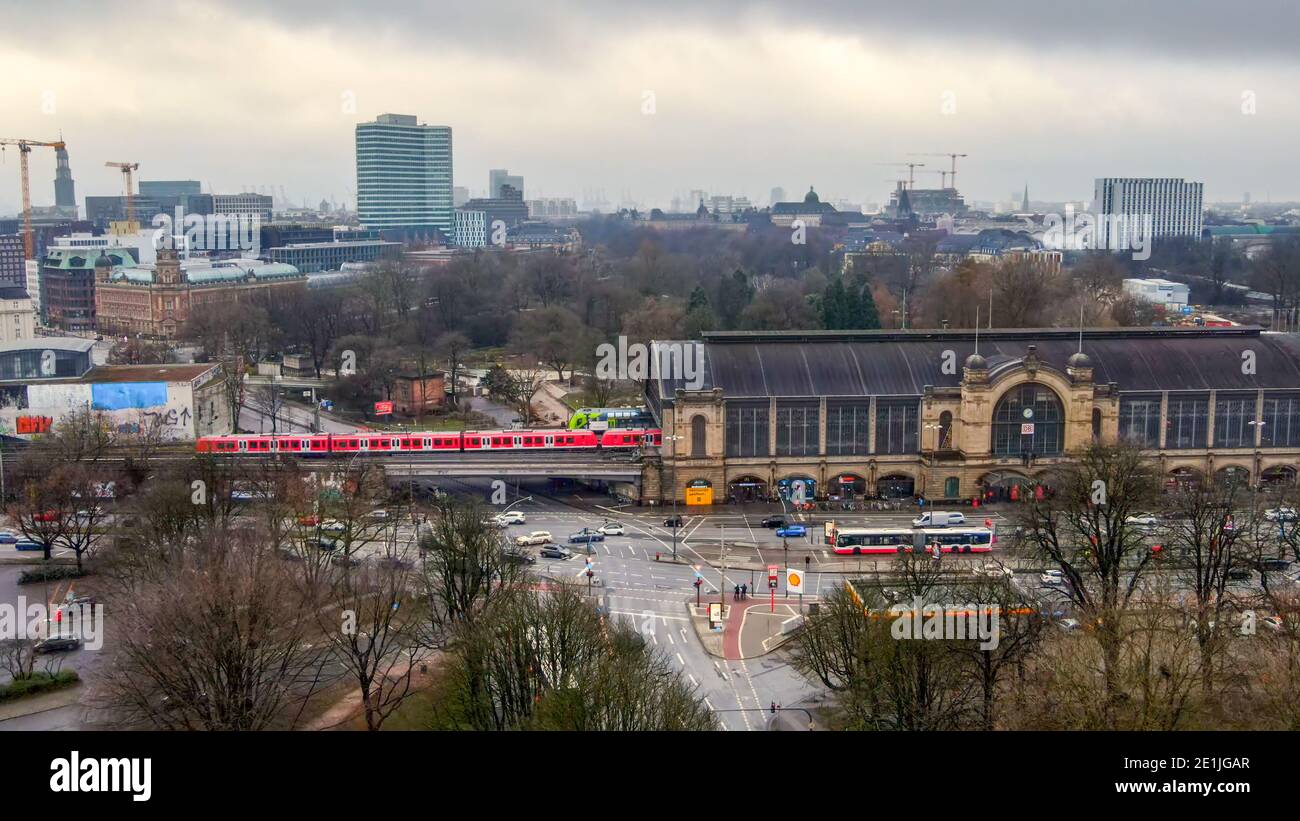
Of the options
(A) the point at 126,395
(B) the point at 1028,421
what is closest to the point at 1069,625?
(B) the point at 1028,421

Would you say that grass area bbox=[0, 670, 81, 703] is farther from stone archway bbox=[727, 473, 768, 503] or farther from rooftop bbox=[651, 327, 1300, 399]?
stone archway bbox=[727, 473, 768, 503]

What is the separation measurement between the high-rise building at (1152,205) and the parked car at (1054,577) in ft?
467

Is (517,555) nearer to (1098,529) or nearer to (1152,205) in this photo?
(1098,529)

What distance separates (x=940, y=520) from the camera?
47.2m

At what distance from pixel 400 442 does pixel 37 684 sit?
76.5 ft

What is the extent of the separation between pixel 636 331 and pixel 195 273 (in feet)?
158

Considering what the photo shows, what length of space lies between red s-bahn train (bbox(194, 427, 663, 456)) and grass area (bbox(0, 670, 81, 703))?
2116 cm

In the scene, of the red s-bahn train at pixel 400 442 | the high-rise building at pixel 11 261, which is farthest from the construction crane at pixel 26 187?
the red s-bahn train at pixel 400 442

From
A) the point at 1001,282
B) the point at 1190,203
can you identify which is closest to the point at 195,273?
the point at 1001,282

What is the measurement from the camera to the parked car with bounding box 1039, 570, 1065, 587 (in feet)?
123

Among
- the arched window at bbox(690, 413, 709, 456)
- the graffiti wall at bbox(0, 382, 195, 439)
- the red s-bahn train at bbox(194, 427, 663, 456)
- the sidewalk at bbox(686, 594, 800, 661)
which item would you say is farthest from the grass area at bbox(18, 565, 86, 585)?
the arched window at bbox(690, 413, 709, 456)

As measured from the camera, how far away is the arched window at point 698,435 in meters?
51.7

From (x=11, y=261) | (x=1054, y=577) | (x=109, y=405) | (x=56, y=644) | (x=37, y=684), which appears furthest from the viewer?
(x=11, y=261)

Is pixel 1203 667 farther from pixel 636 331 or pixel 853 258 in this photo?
pixel 853 258
